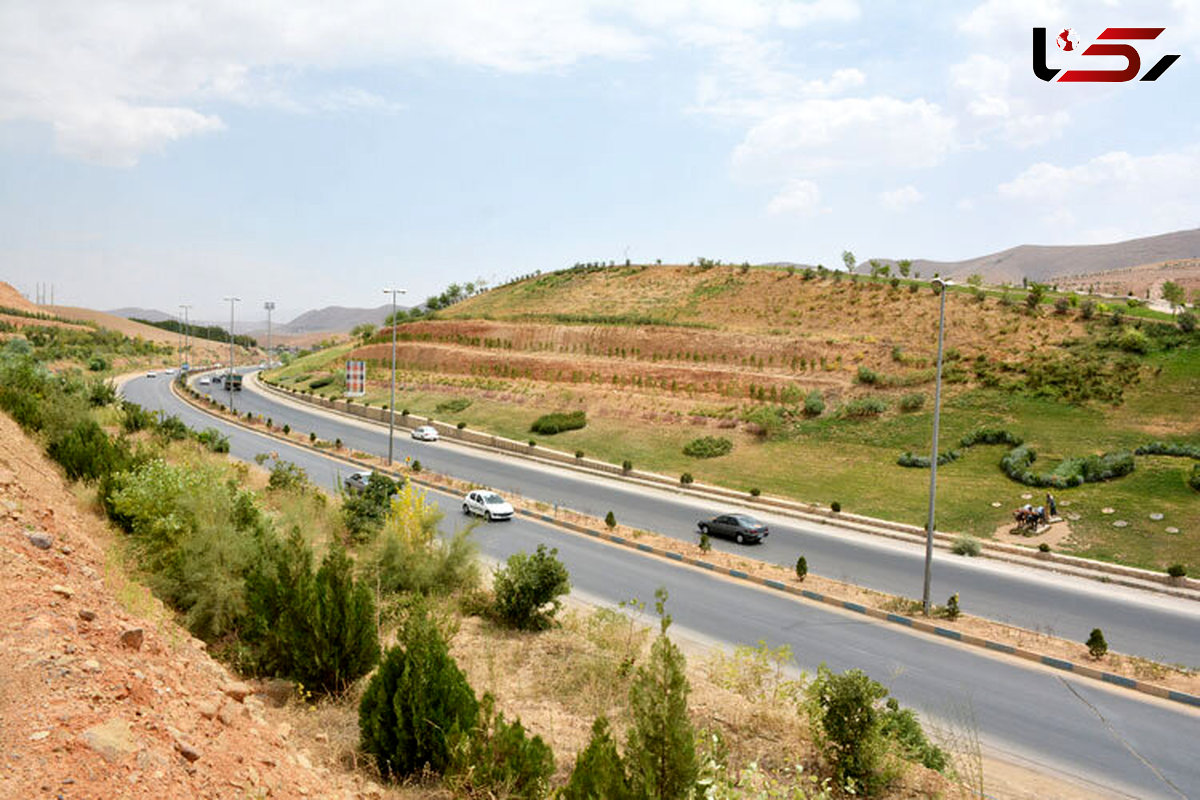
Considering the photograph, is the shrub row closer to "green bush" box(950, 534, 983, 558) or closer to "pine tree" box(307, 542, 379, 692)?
"green bush" box(950, 534, 983, 558)

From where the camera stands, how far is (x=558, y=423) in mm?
47000

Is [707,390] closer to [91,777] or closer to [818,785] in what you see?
[818,785]

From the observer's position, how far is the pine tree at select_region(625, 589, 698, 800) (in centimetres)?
505

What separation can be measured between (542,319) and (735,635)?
187 feet

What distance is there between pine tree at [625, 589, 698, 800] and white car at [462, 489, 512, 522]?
70.2ft

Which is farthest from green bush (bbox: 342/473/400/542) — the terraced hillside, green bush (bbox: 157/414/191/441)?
the terraced hillside

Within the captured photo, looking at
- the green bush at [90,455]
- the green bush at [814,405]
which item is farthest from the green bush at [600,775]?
the green bush at [814,405]

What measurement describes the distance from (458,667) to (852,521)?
23247mm

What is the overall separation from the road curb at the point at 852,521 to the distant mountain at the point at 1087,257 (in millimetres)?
135725

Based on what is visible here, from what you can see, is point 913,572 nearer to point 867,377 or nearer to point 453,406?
point 867,377

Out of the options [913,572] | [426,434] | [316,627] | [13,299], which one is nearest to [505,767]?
[316,627]

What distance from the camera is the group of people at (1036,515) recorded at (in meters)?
26.2

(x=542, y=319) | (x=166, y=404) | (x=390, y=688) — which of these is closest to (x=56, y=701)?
(x=390, y=688)

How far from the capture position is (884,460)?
1378 inches
